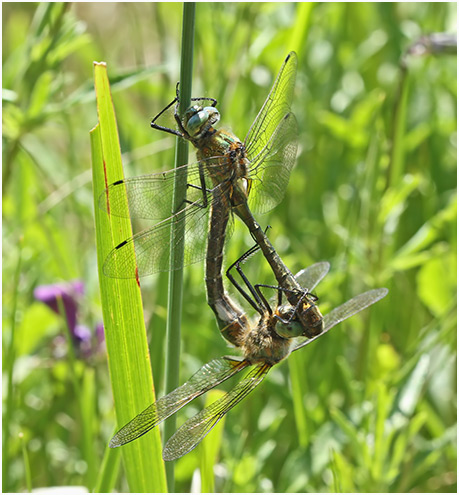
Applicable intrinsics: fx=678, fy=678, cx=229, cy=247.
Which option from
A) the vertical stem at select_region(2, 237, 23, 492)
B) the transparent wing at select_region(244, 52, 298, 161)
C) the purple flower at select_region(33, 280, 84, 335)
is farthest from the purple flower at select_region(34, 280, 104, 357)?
the transparent wing at select_region(244, 52, 298, 161)

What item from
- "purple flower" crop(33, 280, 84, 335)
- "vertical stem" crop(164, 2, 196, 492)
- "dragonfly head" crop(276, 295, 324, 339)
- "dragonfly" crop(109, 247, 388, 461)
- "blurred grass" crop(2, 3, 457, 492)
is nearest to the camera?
"vertical stem" crop(164, 2, 196, 492)

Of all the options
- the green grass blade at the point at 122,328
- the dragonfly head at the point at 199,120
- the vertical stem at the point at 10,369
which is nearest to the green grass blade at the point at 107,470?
the green grass blade at the point at 122,328

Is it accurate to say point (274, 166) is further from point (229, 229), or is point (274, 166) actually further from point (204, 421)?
point (204, 421)

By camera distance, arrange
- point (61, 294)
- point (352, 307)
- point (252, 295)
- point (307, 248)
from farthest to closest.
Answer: point (307, 248)
point (61, 294)
point (252, 295)
point (352, 307)

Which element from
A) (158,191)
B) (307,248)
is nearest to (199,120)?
(158,191)

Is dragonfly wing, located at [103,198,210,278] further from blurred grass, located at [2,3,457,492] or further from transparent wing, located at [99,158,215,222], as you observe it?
blurred grass, located at [2,3,457,492]

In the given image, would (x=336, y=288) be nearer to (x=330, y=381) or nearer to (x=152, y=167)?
(x=330, y=381)

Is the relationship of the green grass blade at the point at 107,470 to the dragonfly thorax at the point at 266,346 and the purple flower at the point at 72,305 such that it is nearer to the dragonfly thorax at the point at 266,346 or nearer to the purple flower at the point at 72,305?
the dragonfly thorax at the point at 266,346

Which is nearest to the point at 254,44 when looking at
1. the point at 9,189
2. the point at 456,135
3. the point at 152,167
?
the point at 152,167

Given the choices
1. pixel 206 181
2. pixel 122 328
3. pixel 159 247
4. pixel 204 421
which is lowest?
pixel 204 421
